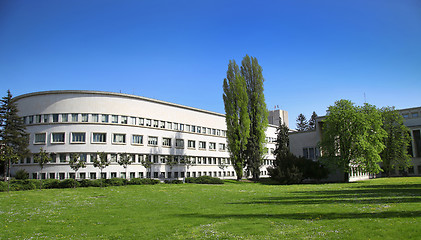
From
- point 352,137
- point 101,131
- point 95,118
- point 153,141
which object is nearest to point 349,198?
point 352,137

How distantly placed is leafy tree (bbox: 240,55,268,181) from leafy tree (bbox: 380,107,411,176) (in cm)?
2851

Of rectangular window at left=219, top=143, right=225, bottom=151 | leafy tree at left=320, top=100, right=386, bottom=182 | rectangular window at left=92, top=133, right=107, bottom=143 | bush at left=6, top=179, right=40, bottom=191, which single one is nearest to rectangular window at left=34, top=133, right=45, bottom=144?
rectangular window at left=92, top=133, right=107, bottom=143

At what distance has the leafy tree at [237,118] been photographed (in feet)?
203

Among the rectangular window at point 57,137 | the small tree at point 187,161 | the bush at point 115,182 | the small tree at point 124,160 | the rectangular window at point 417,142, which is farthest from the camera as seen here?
the rectangular window at point 417,142

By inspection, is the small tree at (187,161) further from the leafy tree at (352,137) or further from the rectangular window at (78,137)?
the leafy tree at (352,137)

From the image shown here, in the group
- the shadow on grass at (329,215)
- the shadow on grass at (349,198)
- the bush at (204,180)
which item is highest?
the shadow on grass at (329,215)

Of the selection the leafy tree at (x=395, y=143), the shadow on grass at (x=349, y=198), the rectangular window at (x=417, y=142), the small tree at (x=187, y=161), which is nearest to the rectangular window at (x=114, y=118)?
the small tree at (x=187, y=161)

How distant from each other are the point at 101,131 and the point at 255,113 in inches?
1230

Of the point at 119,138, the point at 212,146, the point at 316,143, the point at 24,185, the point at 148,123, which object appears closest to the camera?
the point at 24,185

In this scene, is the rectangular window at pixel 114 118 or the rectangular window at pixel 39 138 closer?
the rectangular window at pixel 39 138

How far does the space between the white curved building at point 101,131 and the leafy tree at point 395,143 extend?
45869 mm

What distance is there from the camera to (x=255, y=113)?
212 ft

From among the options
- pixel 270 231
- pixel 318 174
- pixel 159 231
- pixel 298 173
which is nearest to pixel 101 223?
pixel 159 231

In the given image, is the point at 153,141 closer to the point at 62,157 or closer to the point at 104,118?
the point at 104,118
